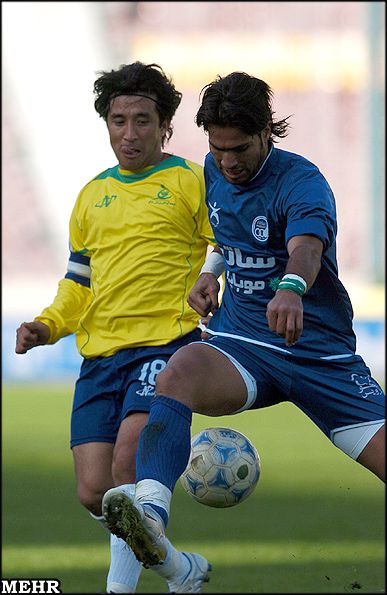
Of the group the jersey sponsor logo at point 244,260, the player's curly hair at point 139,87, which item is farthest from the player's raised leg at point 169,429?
the player's curly hair at point 139,87

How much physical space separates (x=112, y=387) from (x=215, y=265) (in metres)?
0.72

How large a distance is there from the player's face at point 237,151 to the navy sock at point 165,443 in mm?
813

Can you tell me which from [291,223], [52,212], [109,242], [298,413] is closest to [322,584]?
[109,242]

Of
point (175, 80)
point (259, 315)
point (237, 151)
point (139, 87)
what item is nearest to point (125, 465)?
point (259, 315)

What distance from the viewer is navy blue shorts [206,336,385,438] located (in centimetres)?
322

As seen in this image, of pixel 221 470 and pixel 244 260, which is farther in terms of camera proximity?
pixel 221 470

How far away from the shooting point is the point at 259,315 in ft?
11.0

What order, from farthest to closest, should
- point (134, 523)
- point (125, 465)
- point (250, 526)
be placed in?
1. point (250, 526)
2. point (125, 465)
3. point (134, 523)

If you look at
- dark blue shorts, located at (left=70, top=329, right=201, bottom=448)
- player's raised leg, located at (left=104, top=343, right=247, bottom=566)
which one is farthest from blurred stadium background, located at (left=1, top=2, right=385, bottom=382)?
player's raised leg, located at (left=104, top=343, right=247, bottom=566)

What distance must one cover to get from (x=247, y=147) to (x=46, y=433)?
772cm

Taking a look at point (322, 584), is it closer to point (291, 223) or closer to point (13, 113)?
point (291, 223)

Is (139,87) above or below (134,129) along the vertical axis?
above

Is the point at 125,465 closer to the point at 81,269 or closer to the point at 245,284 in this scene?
the point at 245,284

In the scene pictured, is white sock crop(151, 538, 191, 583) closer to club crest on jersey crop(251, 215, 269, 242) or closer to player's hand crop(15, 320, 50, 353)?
player's hand crop(15, 320, 50, 353)
